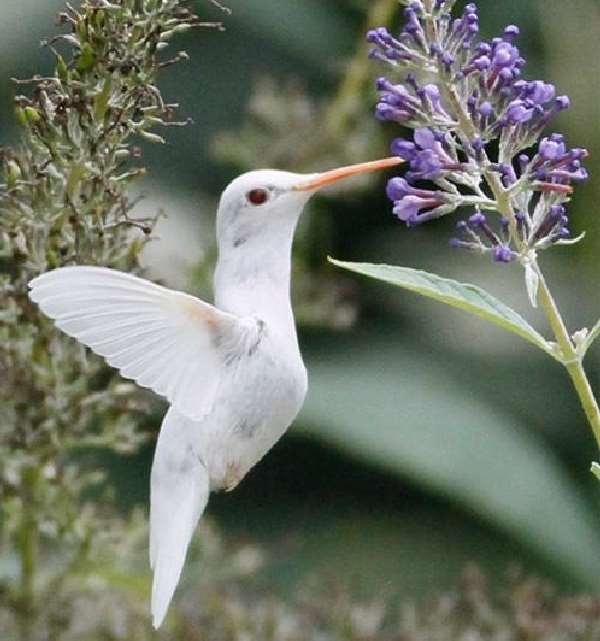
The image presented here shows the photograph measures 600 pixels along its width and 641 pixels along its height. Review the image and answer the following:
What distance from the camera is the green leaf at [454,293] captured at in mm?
1270

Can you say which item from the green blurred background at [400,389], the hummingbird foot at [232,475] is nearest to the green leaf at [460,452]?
the green blurred background at [400,389]

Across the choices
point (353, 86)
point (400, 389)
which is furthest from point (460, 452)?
point (353, 86)

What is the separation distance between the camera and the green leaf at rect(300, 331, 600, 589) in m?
3.25

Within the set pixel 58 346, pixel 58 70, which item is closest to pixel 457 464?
pixel 58 346

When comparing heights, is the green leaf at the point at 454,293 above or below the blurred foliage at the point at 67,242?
above

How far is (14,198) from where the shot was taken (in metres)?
1.58

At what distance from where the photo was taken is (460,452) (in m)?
3.32

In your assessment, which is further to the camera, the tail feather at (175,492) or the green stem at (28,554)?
the green stem at (28,554)

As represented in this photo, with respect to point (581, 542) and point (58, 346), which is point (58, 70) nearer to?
point (58, 346)

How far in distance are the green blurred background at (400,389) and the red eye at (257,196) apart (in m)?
1.36

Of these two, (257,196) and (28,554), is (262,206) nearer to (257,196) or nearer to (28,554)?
(257,196)

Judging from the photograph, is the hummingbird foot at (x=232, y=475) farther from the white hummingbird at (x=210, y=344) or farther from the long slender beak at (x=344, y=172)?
the long slender beak at (x=344, y=172)

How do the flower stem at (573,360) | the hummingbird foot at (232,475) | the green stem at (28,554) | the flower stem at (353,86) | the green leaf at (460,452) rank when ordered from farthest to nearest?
the green leaf at (460,452)
the flower stem at (353,86)
the green stem at (28,554)
the hummingbird foot at (232,475)
the flower stem at (573,360)

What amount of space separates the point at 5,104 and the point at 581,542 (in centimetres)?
187
